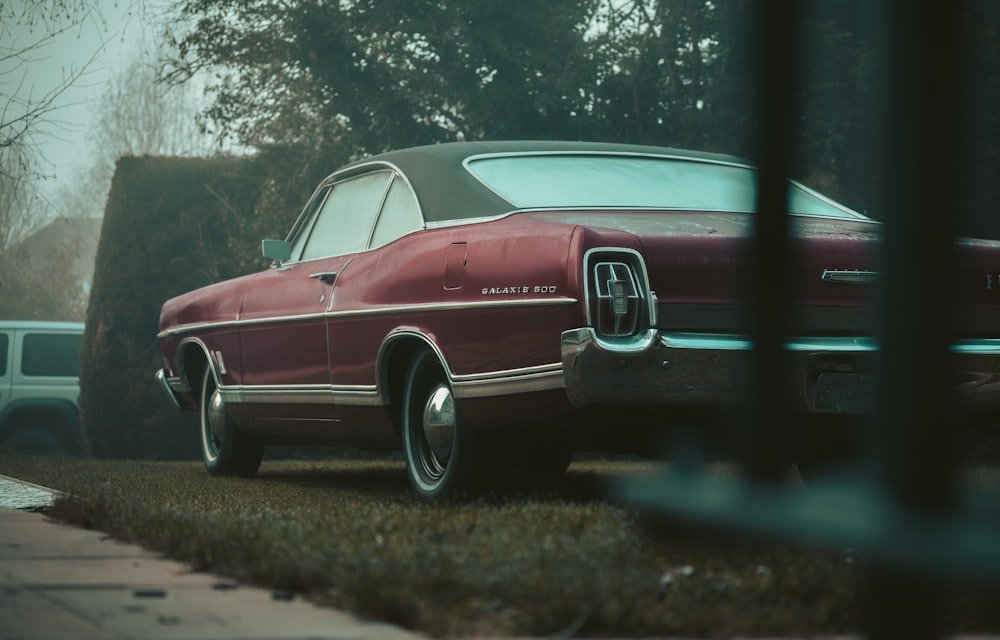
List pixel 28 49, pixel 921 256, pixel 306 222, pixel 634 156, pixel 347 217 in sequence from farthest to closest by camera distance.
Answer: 1. pixel 28 49
2. pixel 306 222
3. pixel 347 217
4. pixel 634 156
5. pixel 921 256

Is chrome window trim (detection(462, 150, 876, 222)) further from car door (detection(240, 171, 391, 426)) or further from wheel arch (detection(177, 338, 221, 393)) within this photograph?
wheel arch (detection(177, 338, 221, 393))

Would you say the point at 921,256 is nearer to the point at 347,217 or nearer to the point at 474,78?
the point at 347,217

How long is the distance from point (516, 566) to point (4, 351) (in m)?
13.5

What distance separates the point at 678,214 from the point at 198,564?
2.60m

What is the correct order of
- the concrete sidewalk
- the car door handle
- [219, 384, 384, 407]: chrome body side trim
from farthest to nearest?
the car door handle, [219, 384, 384, 407]: chrome body side trim, the concrete sidewalk

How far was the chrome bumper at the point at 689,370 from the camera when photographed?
4.88 meters

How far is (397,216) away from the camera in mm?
6508

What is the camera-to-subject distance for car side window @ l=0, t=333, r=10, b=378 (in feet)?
51.5

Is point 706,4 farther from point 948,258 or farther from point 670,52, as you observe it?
point 948,258

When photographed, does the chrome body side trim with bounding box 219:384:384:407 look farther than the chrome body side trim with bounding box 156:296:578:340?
Yes

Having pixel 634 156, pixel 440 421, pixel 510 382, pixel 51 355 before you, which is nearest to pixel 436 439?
pixel 440 421

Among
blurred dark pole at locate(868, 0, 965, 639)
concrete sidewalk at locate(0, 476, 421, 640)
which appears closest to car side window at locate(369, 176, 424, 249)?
concrete sidewalk at locate(0, 476, 421, 640)

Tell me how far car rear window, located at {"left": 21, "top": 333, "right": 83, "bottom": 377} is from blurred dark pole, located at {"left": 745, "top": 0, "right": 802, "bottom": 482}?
15.1 m

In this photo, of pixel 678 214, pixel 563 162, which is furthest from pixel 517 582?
pixel 563 162
